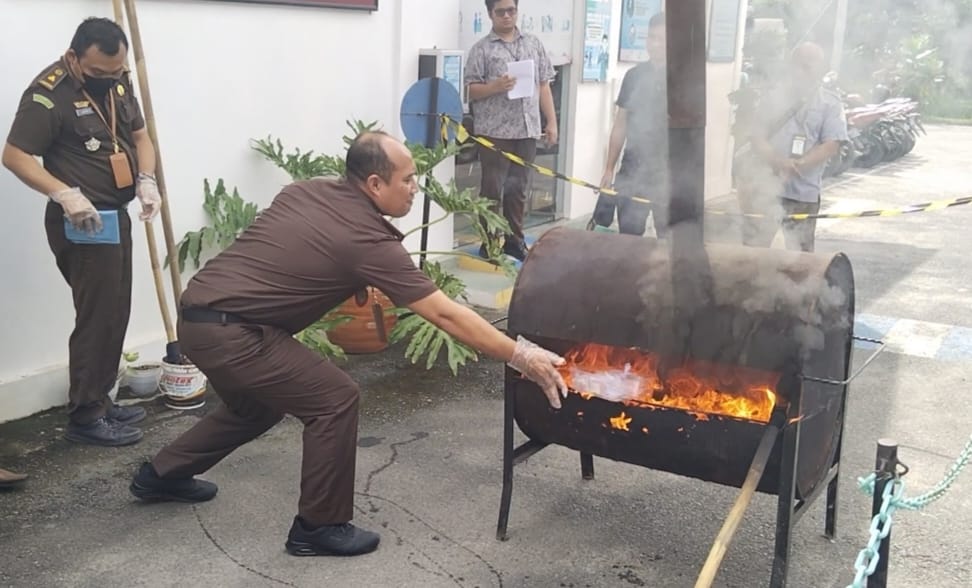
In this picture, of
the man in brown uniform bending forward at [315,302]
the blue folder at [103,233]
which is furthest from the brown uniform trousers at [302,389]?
the blue folder at [103,233]

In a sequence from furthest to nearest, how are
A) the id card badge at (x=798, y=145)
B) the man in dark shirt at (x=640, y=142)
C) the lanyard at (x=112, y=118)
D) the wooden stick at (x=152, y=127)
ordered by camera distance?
the man in dark shirt at (x=640, y=142), the id card badge at (x=798, y=145), the wooden stick at (x=152, y=127), the lanyard at (x=112, y=118)

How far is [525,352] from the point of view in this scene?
135 inches

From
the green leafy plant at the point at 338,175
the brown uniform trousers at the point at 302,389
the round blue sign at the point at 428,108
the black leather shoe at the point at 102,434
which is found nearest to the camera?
Result: the brown uniform trousers at the point at 302,389

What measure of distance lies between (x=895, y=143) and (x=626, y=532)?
7.01 meters

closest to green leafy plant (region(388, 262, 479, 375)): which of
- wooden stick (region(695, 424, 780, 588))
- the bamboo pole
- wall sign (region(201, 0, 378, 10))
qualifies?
the bamboo pole

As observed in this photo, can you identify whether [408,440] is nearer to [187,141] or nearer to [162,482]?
[162,482]

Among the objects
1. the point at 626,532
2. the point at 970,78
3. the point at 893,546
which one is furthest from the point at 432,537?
the point at 970,78

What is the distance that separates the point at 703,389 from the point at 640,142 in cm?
363

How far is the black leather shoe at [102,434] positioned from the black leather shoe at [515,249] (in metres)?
3.80

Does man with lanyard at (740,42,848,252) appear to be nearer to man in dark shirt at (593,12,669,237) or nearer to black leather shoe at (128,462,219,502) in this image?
man in dark shirt at (593,12,669,237)

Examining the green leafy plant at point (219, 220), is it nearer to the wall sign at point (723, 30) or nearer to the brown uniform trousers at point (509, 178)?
the brown uniform trousers at point (509, 178)

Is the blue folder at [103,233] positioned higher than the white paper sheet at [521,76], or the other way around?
the white paper sheet at [521,76]

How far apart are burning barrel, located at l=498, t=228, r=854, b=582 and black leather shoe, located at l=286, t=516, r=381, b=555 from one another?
0.73m

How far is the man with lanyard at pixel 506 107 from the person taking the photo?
7480mm
